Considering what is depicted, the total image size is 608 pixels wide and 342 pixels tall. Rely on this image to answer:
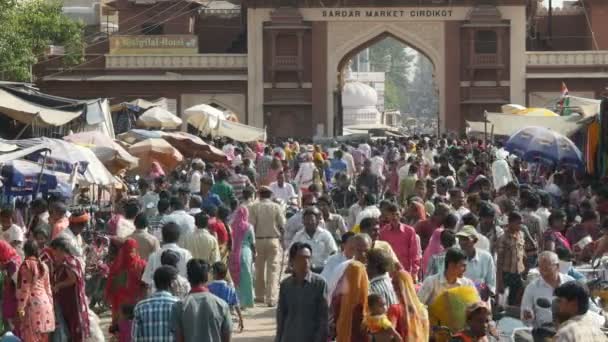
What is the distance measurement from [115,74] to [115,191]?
23.0m

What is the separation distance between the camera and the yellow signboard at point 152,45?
39531 millimetres

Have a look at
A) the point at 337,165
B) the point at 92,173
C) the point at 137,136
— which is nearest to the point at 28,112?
the point at 137,136

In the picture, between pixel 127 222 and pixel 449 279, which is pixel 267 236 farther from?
pixel 449 279

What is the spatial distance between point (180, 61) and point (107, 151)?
23830 mm

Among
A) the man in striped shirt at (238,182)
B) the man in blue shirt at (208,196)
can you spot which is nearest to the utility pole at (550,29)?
the man in striped shirt at (238,182)

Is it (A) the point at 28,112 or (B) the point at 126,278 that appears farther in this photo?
(A) the point at 28,112

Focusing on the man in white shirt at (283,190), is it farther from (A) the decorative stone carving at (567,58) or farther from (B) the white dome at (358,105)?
(B) the white dome at (358,105)

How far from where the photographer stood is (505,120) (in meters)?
18.7

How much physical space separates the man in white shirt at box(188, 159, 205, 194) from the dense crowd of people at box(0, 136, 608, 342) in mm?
→ 1010

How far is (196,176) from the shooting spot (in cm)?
1778

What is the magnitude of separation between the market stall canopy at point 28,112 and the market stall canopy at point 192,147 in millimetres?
1908

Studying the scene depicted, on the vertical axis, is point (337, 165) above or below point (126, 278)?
above

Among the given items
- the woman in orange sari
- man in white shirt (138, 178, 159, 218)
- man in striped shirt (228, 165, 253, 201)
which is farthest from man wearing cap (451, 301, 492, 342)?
man in striped shirt (228, 165, 253, 201)

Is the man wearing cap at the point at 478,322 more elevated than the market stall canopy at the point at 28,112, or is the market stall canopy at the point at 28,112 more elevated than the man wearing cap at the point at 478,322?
the market stall canopy at the point at 28,112
